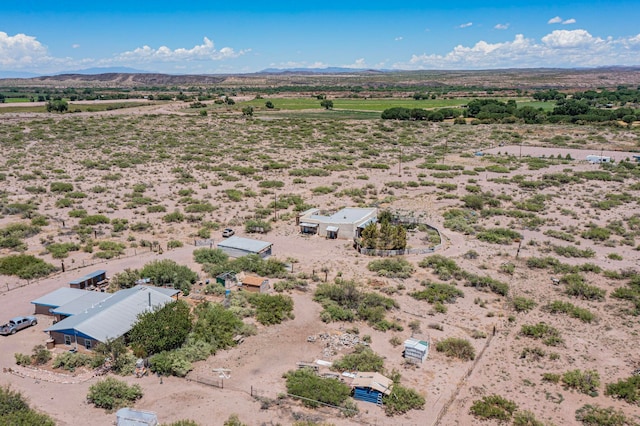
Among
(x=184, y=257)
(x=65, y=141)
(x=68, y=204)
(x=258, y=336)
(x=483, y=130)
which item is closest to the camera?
(x=258, y=336)

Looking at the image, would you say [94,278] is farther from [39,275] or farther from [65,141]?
[65,141]

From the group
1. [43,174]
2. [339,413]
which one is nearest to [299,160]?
[43,174]

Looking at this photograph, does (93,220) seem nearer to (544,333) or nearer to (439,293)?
(439,293)

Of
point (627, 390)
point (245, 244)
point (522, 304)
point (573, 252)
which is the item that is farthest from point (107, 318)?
point (573, 252)

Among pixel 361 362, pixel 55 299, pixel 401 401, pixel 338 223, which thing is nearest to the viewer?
pixel 401 401

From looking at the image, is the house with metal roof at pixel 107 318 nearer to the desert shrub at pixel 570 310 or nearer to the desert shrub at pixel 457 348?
the desert shrub at pixel 457 348

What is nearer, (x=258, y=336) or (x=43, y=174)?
(x=258, y=336)
